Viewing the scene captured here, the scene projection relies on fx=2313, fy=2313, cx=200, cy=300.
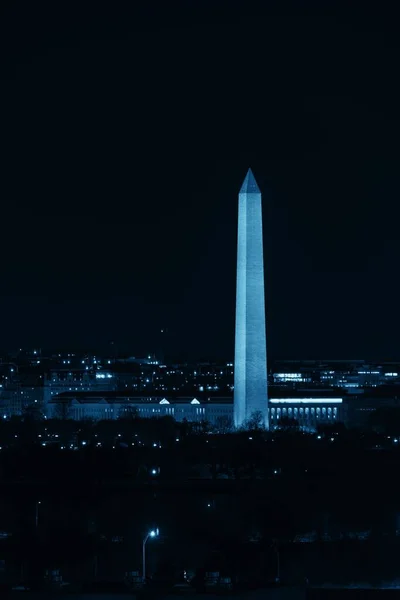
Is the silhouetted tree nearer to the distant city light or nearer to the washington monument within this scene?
the distant city light

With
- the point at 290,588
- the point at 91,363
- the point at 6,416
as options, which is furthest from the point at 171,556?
the point at 91,363

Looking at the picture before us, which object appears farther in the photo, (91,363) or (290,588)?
(91,363)

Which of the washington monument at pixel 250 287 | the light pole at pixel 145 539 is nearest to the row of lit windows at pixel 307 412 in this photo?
the washington monument at pixel 250 287

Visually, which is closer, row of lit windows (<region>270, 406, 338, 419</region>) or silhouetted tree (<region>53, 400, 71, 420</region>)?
row of lit windows (<region>270, 406, 338, 419</region>)


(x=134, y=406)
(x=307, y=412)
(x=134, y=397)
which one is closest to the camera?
(x=307, y=412)

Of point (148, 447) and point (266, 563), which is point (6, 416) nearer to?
point (148, 447)

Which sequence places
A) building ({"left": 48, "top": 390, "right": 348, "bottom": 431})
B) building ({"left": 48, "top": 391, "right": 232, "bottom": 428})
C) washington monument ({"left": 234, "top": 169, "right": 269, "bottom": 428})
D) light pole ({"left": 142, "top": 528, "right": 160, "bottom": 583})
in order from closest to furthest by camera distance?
light pole ({"left": 142, "top": 528, "right": 160, "bottom": 583}), washington monument ({"left": 234, "top": 169, "right": 269, "bottom": 428}), building ({"left": 48, "top": 390, "right": 348, "bottom": 431}), building ({"left": 48, "top": 391, "right": 232, "bottom": 428})

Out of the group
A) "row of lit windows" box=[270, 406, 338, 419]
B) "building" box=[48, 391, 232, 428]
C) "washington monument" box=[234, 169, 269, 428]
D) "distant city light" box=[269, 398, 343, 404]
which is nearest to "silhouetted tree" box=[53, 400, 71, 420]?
"building" box=[48, 391, 232, 428]

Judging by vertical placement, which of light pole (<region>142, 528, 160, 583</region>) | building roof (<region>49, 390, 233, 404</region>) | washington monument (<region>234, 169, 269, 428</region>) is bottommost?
light pole (<region>142, 528, 160, 583</region>)

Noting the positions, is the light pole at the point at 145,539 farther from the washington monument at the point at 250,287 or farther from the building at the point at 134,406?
the building at the point at 134,406

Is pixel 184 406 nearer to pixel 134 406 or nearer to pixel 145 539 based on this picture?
pixel 134 406

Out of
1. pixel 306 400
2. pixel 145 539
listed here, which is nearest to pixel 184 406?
pixel 306 400
